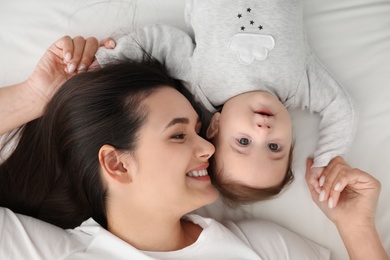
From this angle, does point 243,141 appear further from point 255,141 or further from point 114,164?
point 114,164

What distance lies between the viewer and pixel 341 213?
168 cm

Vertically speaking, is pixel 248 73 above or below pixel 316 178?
above

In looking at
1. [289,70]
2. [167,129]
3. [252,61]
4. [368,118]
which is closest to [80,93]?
[167,129]

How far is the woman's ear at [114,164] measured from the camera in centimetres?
150

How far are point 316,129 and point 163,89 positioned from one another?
0.61m

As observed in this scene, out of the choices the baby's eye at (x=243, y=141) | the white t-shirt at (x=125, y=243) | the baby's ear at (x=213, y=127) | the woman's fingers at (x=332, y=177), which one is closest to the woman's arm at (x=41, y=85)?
the white t-shirt at (x=125, y=243)

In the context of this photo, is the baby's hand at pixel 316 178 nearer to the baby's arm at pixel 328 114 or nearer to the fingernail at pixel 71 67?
the baby's arm at pixel 328 114

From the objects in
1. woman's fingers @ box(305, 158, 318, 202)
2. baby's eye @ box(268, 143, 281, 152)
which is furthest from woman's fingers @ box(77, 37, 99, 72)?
woman's fingers @ box(305, 158, 318, 202)

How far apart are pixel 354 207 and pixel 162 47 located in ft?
2.72

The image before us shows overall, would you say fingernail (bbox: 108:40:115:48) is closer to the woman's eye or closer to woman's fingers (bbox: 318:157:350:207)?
the woman's eye

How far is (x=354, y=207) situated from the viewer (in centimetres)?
166

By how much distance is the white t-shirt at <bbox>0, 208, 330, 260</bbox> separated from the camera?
61.3 inches

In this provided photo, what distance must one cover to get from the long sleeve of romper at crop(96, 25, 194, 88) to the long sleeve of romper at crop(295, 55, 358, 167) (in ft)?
1.33

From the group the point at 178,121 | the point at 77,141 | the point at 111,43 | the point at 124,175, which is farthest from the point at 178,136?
the point at 111,43
